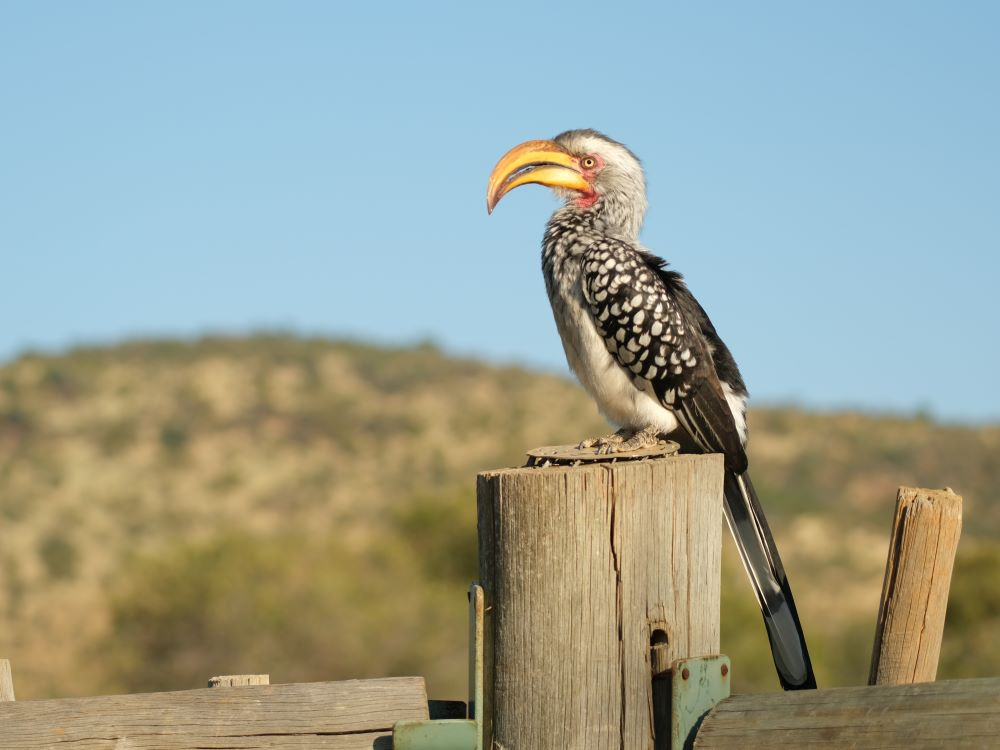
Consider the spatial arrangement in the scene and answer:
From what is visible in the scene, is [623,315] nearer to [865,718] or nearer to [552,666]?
[552,666]

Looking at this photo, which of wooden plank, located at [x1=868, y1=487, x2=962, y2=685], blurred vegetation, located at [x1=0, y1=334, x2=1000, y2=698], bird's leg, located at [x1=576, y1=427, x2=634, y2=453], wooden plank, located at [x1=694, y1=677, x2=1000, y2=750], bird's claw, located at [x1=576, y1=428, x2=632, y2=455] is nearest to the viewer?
wooden plank, located at [x1=694, y1=677, x2=1000, y2=750]

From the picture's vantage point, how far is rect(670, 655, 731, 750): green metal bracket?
2.60 meters

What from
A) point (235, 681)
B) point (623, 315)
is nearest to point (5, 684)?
point (235, 681)

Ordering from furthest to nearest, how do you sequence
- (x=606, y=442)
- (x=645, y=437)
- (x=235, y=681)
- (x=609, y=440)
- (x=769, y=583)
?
(x=645, y=437) < (x=609, y=440) < (x=606, y=442) < (x=769, y=583) < (x=235, y=681)

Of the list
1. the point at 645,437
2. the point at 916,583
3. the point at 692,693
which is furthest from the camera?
the point at 645,437

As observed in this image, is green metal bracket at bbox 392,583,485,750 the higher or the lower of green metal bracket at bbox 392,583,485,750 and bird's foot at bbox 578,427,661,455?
the lower

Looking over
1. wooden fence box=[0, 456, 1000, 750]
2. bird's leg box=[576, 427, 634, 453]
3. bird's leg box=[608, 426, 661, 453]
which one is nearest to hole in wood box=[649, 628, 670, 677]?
wooden fence box=[0, 456, 1000, 750]

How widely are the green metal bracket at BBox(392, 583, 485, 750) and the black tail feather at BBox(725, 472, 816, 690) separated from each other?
2.91 ft

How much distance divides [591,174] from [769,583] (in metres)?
2.16

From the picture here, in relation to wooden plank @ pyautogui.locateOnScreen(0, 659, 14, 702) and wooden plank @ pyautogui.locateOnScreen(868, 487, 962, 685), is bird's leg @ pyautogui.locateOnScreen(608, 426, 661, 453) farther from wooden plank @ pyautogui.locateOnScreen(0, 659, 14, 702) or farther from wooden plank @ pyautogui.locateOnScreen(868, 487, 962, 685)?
wooden plank @ pyautogui.locateOnScreen(0, 659, 14, 702)

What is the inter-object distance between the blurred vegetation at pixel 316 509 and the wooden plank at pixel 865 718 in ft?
47.3

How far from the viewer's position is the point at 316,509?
3023 cm

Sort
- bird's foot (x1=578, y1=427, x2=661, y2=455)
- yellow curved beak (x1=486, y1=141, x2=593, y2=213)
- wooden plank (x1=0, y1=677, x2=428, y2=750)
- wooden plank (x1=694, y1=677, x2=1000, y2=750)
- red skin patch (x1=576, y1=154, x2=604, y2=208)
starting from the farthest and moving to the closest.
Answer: red skin patch (x1=576, y1=154, x2=604, y2=208)
yellow curved beak (x1=486, y1=141, x2=593, y2=213)
bird's foot (x1=578, y1=427, x2=661, y2=455)
wooden plank (x1=0, y1=677, x2=428, y2=750)
wooden plank (x1=694, y1=677, x2=1000, y2=750)

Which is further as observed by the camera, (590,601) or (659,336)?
(659,336)
